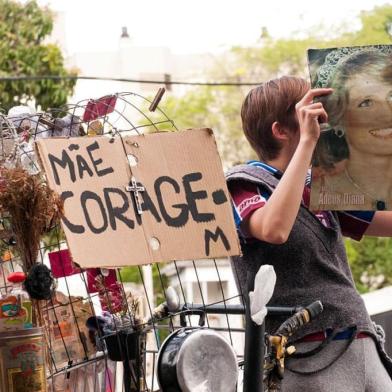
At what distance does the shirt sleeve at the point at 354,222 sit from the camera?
3.67m

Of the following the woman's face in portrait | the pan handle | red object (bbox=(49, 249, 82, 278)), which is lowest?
the pan handle

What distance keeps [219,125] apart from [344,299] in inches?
1022

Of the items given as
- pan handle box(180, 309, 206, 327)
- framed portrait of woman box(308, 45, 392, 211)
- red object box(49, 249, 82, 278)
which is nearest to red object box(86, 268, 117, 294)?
red object box(49, 249, 82, 278)

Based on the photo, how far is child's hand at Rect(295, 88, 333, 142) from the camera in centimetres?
322

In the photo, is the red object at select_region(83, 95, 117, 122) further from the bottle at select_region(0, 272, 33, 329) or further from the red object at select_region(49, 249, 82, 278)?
the bottle at select_region(0, 272, 33, 329)

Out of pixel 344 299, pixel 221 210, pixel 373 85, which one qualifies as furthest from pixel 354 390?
pixel 373 85

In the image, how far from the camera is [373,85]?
329 cm

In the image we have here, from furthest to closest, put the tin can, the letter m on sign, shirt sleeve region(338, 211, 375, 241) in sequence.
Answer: shirt sleeve region(338, 211, 375, 241) < the letter m on sign < the tin can

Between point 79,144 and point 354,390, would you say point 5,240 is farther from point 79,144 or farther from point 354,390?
point 354,390

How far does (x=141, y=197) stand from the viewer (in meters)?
3.11

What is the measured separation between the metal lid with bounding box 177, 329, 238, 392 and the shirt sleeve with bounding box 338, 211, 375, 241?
101 cm

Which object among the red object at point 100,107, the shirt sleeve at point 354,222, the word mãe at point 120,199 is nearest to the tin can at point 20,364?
the word mãe at point 120,199

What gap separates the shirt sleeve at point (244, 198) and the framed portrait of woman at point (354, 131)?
6.4 inches

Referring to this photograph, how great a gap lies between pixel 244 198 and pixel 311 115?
34 centimetres
